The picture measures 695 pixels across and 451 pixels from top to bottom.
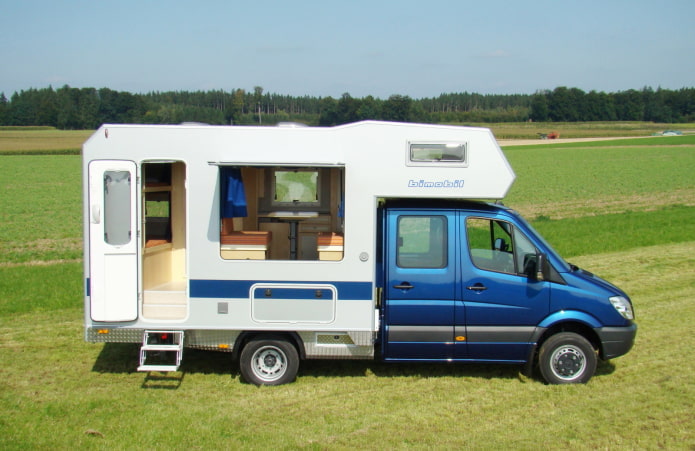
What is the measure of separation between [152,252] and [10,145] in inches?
2774

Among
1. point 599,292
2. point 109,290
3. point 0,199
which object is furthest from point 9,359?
point 0,199

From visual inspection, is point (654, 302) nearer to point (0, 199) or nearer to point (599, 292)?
point (599, 292)

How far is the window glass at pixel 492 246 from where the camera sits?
773cm

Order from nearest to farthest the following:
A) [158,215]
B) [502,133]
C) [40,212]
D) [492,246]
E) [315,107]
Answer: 1. [492,246]
2. [158,215]
3. [40,212]
4. [315,107]
5. [502,133]

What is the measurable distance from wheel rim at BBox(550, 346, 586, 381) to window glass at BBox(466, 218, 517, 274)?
1.09 meters

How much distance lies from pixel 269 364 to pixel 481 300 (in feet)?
8.34

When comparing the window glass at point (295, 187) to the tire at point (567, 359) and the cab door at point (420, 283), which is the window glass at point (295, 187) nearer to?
the cab door at point (420, 283)

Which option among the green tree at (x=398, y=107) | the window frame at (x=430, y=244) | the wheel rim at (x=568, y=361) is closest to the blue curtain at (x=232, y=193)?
the window frame at (x=430, y=244)

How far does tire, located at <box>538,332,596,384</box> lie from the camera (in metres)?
7.73

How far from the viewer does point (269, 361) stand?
779 centimetres

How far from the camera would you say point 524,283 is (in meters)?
7.65

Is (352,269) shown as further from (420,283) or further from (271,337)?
(271,337)

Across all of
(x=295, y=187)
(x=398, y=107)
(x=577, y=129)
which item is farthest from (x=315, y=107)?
(x=577, y=129)

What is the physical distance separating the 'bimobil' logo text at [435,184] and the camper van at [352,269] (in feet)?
0.07
